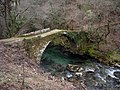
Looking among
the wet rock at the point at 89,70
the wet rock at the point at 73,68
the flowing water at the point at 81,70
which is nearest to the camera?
the flowing water at the point at 81,70

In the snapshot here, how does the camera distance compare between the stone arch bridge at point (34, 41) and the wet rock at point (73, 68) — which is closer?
the stone arch bridge at point (34, 41)

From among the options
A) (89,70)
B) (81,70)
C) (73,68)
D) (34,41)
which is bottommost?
(89,70)

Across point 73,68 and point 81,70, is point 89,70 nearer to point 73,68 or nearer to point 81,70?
point 81,70

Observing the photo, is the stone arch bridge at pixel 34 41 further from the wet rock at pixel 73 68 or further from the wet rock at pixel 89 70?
the wet rock at pixel 89 70

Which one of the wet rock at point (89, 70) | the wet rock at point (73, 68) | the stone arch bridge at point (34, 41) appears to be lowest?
the wet rock at point (89, 70)

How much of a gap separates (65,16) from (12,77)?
16.3 meters

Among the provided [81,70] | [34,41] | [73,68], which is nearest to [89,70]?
[81,70]

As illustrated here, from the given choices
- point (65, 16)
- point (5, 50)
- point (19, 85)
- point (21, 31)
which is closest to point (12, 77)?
point (19, 85)

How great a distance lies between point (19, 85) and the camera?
9.40m

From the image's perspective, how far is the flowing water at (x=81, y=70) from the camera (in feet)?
50.6

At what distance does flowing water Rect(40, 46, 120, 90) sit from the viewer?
50.6 ft

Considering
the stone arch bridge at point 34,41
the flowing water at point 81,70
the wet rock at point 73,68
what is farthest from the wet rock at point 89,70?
the stone arch bridge at point 34,41

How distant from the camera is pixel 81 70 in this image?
1722cm

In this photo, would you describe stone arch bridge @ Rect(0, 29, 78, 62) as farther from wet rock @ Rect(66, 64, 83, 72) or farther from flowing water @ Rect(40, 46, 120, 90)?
wet rock @ Rect(66, 64, 83, 72)
